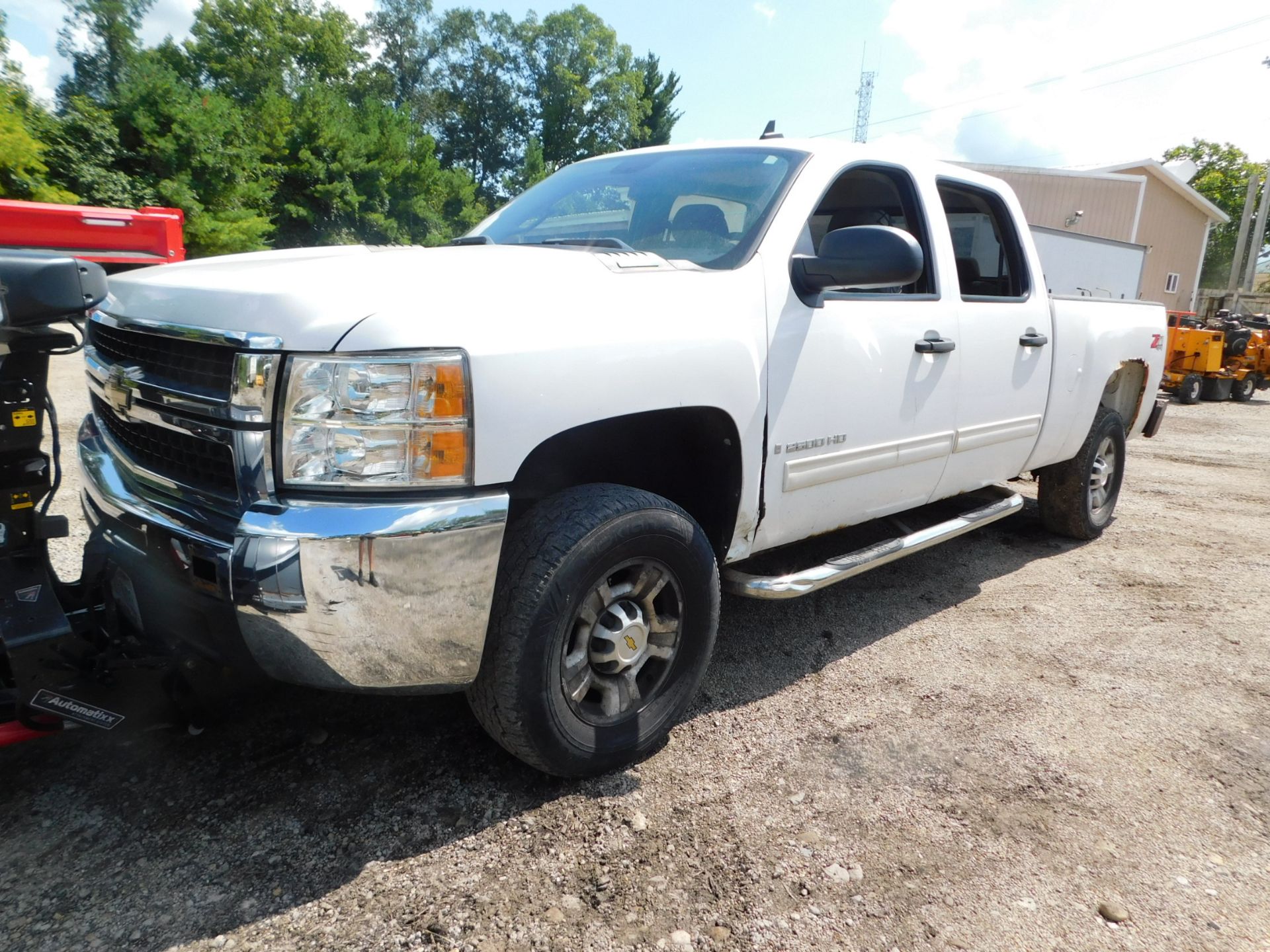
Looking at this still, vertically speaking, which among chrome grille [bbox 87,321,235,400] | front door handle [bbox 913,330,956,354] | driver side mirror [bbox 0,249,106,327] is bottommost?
chrome grille [bbox 87,321,235,400]

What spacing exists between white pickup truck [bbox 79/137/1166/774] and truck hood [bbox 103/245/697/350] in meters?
0.01

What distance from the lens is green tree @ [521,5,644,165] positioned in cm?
5822

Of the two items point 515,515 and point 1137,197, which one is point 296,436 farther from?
point 1137,197

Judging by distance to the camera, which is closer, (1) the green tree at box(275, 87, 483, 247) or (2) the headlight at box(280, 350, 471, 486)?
(2) the headlight at box(280, 350, 471, 486)

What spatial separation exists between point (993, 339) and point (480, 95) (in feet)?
206

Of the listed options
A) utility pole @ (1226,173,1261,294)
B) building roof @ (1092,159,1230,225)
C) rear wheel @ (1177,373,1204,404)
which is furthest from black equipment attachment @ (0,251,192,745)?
utility pole @ (1226,173,1261,294)

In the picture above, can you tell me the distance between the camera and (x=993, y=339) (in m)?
3.68

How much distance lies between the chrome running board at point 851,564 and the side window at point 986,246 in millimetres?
1045

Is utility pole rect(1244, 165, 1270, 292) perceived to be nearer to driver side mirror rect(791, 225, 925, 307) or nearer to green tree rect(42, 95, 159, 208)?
driver side mirror rect(791, 225, 925, 307)

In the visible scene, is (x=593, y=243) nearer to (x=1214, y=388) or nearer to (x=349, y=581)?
(x=349, y=581)

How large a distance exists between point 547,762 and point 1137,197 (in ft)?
110

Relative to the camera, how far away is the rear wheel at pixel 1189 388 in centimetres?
1470

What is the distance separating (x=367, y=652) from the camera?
6.50 feet

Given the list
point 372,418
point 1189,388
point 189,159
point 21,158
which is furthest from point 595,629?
point 189,159
